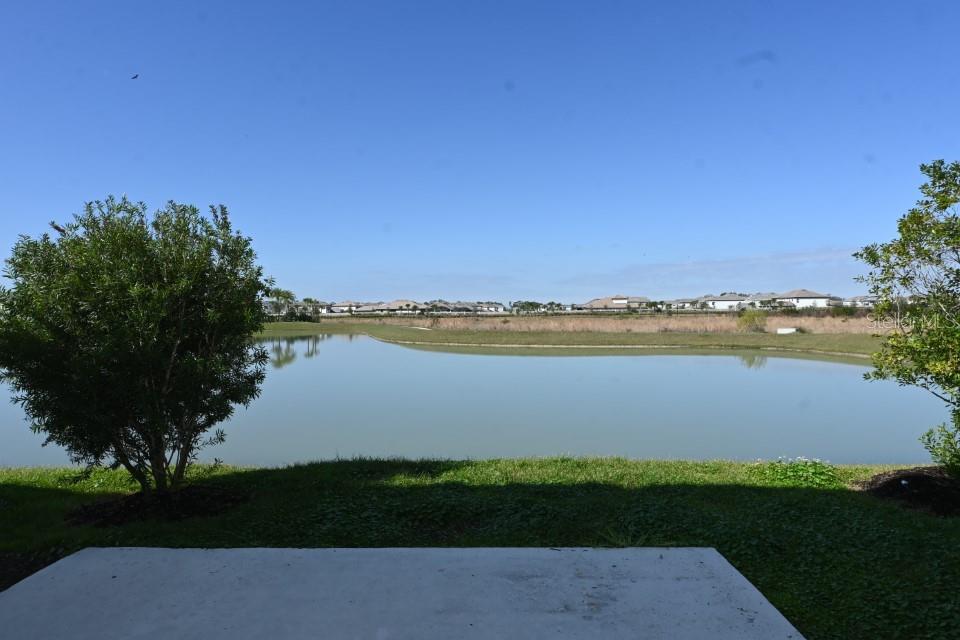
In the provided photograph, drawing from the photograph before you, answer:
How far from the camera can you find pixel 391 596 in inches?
118

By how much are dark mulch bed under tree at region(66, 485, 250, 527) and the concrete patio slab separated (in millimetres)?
1009

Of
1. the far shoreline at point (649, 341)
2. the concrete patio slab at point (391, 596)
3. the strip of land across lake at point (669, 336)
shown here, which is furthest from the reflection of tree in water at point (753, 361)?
the concrete patio slab at point (391, 596)

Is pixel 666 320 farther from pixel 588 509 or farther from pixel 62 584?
pixel 62 584

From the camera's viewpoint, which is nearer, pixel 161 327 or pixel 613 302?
pixel 161 327

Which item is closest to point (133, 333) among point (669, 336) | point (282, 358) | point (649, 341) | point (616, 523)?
point (616, 523)

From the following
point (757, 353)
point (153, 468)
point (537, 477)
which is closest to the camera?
point (153, 468)

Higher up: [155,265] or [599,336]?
[155,265]

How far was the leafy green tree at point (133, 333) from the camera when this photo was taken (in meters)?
4.55

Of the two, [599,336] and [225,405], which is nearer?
[225,405]

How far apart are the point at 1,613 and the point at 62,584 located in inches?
13.5

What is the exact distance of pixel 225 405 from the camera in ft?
17.1

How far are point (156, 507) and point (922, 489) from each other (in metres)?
6.79

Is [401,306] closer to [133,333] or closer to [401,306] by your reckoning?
[401,306]

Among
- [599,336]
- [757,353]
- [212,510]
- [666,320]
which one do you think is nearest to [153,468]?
[212,510]
